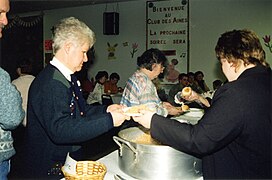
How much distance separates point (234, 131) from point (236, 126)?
0.02 meters

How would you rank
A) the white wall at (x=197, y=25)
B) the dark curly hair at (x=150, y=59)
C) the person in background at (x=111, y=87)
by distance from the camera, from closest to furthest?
the dark curly hair at (x=150, y=59) → the white wall at (x=197, y=25) → the person in background at (x=111, y=87)

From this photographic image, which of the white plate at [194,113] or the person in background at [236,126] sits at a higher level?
the person in background at [236,126]

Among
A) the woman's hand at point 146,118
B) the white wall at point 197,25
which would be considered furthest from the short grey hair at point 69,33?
the white wall at point 197,25

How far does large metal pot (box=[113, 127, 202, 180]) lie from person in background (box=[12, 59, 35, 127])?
1951 millimetres

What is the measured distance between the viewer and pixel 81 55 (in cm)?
155

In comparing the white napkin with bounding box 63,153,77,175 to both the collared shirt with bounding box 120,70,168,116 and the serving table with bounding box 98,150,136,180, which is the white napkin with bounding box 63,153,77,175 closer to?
the serving table with bounding box 98,150,136,180

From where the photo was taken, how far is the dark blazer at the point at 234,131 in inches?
44.3

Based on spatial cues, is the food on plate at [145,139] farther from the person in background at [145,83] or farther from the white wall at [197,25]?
the white wall at [197,25]

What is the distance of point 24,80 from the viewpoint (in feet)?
10.4

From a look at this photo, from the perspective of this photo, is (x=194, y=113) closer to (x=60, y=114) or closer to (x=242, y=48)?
(x=242, y=48)

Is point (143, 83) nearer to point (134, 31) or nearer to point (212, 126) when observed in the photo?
point (212, 126)

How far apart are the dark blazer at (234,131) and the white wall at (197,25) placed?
5153 mm

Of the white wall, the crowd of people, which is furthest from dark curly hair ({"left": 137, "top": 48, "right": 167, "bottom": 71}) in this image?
the white wall

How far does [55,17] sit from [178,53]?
3571 millimetres
